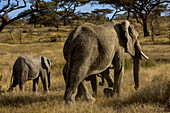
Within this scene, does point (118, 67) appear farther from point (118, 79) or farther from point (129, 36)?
point (129, 36)

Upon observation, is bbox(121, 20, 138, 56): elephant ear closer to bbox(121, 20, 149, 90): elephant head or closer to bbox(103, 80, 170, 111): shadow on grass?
bbox(121, 20, 149, 90): elephant head

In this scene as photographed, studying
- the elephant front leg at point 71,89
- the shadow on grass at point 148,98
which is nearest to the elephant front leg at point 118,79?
the shadow on grass at point 148,98

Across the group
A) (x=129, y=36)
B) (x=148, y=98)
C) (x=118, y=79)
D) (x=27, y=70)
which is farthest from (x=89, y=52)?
(x=27, y=70)

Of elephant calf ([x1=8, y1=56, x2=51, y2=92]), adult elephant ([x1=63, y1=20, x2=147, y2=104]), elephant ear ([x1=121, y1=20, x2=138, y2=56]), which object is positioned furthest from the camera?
elephant calf ([x1=8, y1=56, x2=51, y2=92])

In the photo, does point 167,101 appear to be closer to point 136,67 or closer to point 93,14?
point 136,67

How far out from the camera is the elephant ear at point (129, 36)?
4.52 metres

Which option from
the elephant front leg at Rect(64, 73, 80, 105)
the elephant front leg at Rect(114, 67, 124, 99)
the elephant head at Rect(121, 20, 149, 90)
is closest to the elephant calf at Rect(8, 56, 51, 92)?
the elephant front leg at Rect(64, 73, 80, 105)

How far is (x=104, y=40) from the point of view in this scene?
13.1ft

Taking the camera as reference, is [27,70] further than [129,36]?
Yes

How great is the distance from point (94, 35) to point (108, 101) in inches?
57.7

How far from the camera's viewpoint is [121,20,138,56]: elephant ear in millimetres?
4520

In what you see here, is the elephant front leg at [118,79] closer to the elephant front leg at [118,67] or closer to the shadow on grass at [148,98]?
the elephant front leg at [118,67]

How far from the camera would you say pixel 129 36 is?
4723 mm

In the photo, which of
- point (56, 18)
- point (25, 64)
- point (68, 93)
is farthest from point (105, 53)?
point (56, 18)
